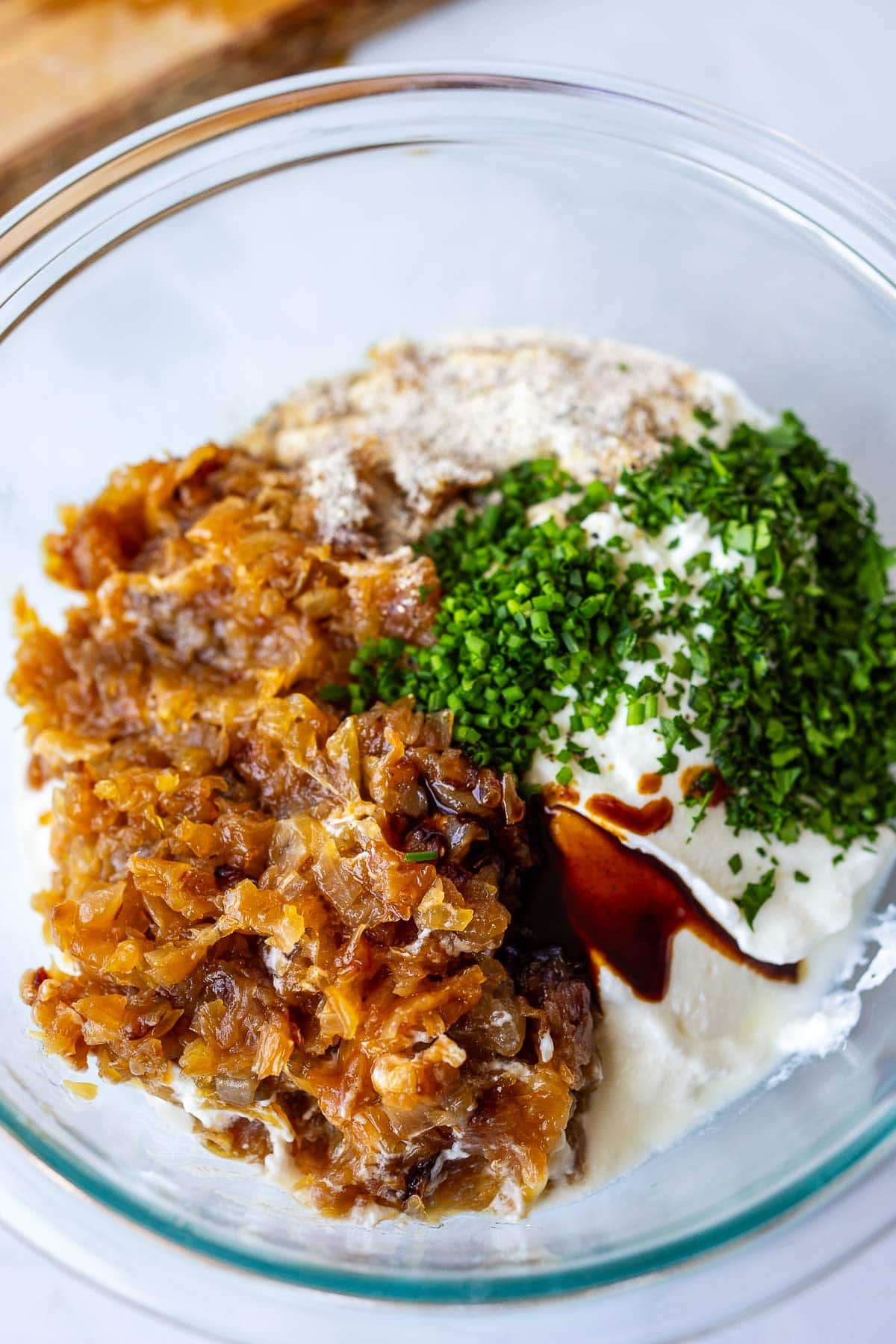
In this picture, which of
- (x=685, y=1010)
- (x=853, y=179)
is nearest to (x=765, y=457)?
(x=853, y=179)

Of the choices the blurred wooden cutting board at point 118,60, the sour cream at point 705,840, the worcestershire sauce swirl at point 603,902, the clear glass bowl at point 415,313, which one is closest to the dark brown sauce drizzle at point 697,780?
the sour cream at point 705,840

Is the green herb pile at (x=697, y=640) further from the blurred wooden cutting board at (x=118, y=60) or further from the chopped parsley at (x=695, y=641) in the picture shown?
the blurred wooden cutting board at (x=118, y=60)

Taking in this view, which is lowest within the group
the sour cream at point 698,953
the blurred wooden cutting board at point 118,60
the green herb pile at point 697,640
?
the sour cream at point 698,953

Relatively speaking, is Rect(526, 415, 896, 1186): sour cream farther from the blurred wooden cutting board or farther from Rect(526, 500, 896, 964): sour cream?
the blurred wooden cutting board

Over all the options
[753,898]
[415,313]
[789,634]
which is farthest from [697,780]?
[415,313]

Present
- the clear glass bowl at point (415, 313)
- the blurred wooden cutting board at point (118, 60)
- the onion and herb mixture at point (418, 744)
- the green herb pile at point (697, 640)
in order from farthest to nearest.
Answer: the blurred wooden cutting board at point (118, 60) → the green herb pile at point (697, 640) → the clear glass bowl at point (415, 313) → the onion and herb mixture at point (418, 744)

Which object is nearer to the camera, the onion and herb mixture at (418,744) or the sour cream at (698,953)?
the onion and herb mixture at (418,744)
